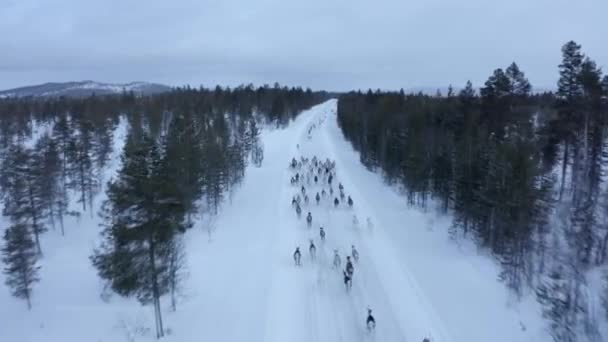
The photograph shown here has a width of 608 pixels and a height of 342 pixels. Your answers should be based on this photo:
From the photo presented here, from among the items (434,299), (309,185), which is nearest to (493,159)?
(434,299)

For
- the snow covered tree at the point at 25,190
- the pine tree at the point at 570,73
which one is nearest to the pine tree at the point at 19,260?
the snow covered tree at the point at 25,190

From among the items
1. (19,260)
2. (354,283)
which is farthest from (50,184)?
(354,283)

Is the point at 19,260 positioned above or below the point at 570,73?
below

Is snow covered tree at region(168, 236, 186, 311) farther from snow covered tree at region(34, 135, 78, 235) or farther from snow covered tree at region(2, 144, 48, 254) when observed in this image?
snow covered tree at region(34, 135, 78, 235)

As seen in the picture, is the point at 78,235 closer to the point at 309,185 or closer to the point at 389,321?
the point at 309,185

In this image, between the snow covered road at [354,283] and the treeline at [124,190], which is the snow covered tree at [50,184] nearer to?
the treeline at [124,190]

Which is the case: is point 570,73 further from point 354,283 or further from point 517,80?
point 354,283
